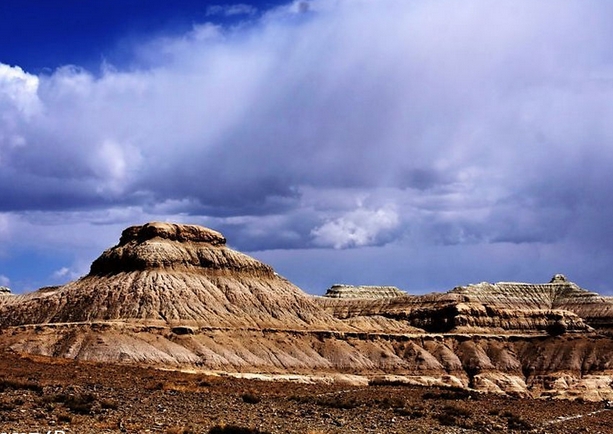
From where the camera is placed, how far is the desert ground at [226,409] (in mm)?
26234

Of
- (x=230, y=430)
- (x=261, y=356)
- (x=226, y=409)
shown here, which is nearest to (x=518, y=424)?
(x=226, y=409)

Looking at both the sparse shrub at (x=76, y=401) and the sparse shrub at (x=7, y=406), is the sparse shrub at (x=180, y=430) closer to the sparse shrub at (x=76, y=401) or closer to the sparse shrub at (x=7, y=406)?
the sparse shrub at (x=76, y=401)

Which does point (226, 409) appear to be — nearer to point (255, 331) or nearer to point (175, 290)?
point (255, 331)

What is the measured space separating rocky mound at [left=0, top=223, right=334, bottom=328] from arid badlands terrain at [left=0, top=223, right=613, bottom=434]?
0.91 ft

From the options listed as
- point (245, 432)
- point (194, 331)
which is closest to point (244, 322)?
point (194, 331)

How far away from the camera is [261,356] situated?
107750 mm

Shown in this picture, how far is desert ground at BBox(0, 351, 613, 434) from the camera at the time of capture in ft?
86.1

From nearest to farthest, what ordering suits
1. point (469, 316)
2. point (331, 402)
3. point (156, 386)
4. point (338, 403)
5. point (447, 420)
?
point (447, 420) → point (338, 403) → point (331, 402) → point (156, 386) → point (469, 316)

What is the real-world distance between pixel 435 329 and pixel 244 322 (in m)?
59.8

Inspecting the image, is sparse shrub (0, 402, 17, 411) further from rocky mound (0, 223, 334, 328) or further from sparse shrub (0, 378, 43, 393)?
rocky mound (0, 223, 334, 328)

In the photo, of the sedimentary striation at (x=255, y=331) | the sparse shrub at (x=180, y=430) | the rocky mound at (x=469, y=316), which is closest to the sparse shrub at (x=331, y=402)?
the sparse shrub at (x=180, y=430)

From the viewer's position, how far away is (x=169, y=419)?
27.6 meters

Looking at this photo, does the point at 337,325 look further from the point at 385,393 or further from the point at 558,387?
the point at 385,393

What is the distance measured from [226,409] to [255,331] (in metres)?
83.5
